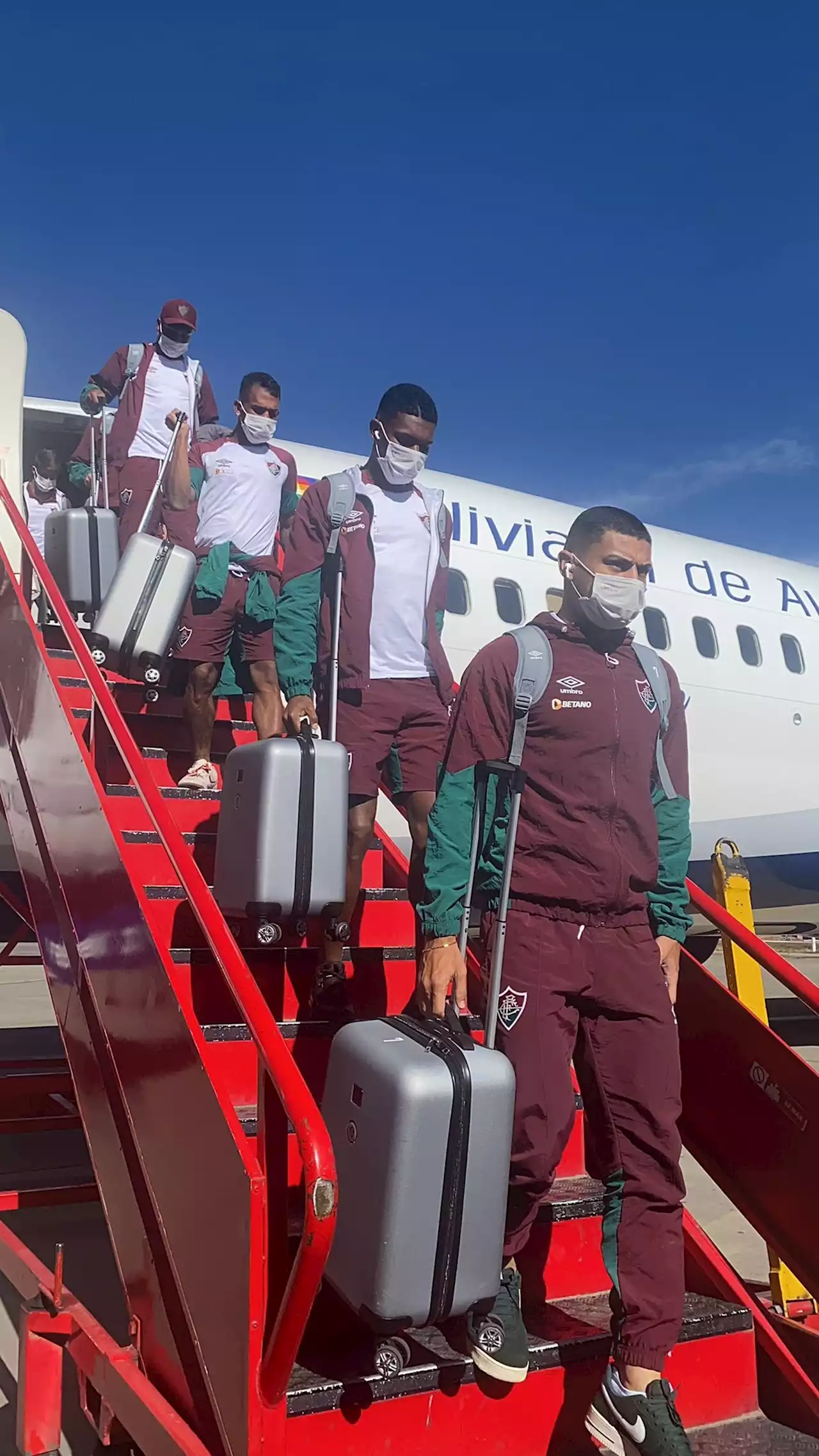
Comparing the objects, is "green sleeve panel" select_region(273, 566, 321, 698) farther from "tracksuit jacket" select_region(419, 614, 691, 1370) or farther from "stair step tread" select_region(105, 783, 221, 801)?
"tracksuit jacket" select_region(419, 614, 691, 1370)

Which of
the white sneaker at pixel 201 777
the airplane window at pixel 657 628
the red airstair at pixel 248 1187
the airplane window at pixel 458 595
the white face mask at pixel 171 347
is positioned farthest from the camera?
the airplane window at pixel 657 628

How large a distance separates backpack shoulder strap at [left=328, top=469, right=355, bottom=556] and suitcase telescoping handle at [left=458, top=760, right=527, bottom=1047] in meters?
1.52

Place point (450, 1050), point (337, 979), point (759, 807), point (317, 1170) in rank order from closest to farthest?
point (317, 1170) → point (450, 1050) → point (337, 979) → point (759, 807)

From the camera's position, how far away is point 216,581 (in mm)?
4930

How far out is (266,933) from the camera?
3.25m

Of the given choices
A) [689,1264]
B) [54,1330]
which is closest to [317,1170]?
[54,1330]

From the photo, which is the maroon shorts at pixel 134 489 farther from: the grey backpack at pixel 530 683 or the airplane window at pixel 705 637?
the airplane window at pixel 705 637

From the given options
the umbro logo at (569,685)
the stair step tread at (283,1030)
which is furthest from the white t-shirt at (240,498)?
the umbro logo at (569,685)

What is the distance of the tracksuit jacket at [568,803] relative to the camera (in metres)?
2.70

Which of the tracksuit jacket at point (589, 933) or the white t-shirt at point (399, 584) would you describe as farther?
the white t-shirt at point (399, 584)

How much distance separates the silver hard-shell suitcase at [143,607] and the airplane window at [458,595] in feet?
9.09

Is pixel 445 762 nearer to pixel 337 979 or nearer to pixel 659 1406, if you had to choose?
pixel 337 979

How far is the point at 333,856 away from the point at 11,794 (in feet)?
4.63

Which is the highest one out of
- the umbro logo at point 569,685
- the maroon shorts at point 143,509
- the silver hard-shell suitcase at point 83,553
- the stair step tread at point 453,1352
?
the maroon shorts at point 143,509
